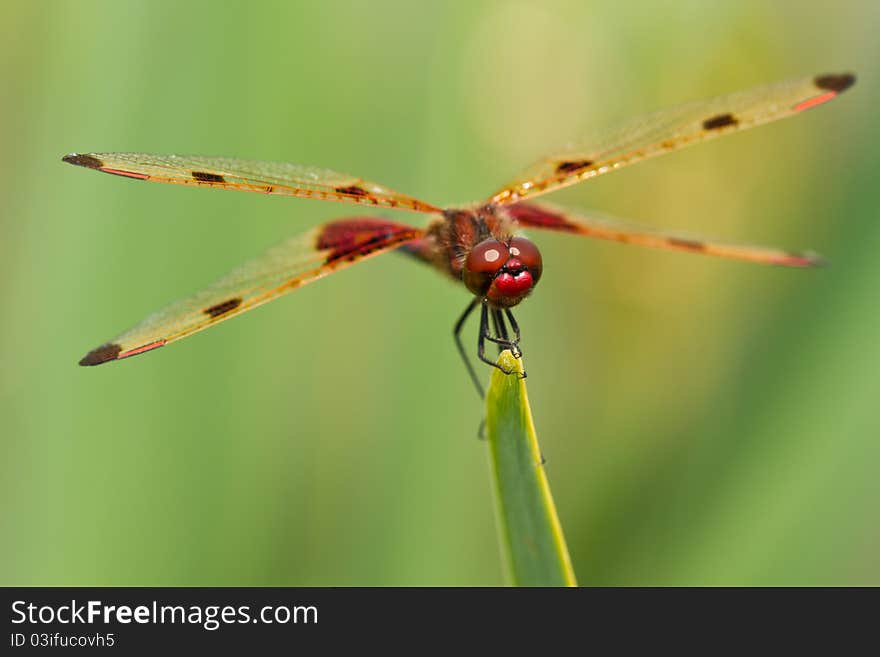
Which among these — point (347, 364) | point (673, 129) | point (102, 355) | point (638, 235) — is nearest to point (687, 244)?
point (638, 235)

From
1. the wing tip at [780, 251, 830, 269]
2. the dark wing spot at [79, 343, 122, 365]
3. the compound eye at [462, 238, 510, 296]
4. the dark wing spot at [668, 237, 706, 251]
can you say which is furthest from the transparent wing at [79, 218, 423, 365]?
the wing tip at [780, 251, 830, 269]

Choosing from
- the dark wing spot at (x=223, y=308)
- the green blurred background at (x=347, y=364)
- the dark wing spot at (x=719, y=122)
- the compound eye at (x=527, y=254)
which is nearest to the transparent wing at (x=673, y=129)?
the dark wing spot at (x=719, y=122)

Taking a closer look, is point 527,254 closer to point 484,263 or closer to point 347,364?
point 484,263

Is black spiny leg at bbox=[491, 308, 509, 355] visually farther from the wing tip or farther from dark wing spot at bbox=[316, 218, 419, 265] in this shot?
the wing tip

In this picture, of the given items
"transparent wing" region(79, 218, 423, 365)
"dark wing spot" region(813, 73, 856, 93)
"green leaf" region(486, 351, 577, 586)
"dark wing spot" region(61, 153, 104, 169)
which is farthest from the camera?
"dark wing spot" region(813, 73, 856, 93)

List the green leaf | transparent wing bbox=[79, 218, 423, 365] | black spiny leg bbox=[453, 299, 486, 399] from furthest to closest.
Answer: black spiny leg bbox=[453, 299, 486, 399] < transparent wing bbox=[79, 218, 423, 365] < the green leaf

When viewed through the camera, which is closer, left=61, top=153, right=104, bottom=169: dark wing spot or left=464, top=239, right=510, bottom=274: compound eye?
left=61, top=153, right=104, bottom=169: dark wing spot
